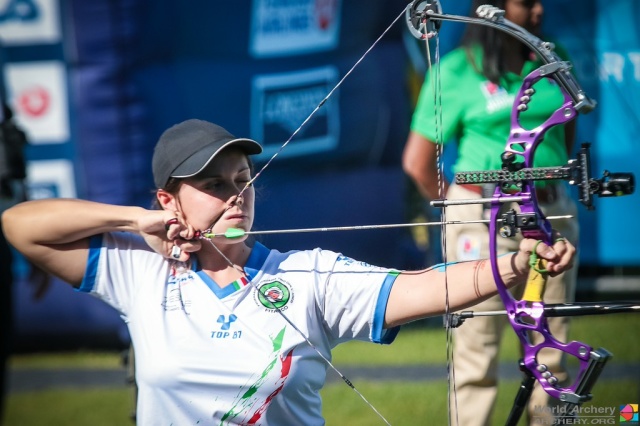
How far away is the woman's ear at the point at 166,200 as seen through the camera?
8.59 feet

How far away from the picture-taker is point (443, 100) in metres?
3.56

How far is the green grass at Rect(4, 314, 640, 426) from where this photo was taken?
3752 millimetres

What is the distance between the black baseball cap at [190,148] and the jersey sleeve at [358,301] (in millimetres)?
387

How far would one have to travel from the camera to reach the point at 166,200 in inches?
104

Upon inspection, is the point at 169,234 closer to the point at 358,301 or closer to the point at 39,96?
the point at 358,301

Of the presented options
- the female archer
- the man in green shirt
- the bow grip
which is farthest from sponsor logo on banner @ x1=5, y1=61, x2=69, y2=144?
the bow grip

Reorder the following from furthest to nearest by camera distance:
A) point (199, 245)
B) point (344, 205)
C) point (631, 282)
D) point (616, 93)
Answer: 1. point (631, 282)
2. point (616, 93)
3. point (344, 205)
4. point (199, 245)

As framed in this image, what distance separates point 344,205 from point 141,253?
2.76 feet

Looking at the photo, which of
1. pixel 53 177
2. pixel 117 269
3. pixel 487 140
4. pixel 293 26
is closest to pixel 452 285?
pixel 117 269

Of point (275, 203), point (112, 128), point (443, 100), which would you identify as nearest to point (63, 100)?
point (112, 128)

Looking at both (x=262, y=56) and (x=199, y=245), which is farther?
(x=262, y=56)

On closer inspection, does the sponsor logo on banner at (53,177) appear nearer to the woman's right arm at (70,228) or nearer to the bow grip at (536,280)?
the woman's right arm at (70,228)

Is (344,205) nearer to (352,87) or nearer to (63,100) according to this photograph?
(352,87)
